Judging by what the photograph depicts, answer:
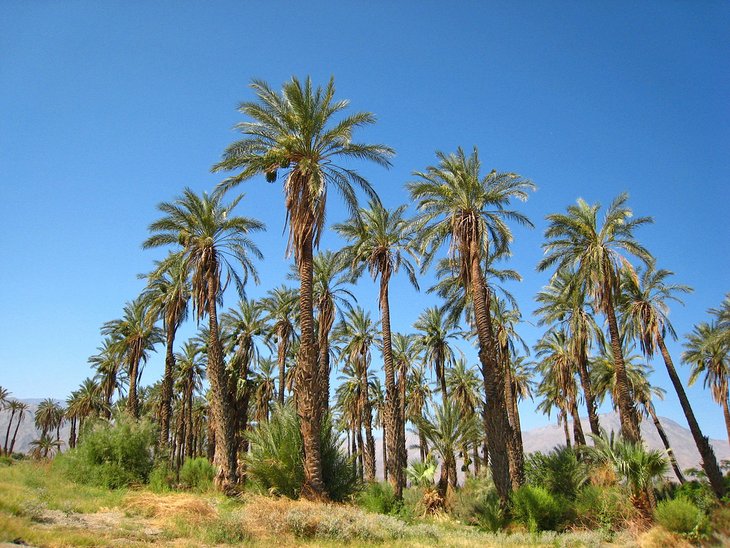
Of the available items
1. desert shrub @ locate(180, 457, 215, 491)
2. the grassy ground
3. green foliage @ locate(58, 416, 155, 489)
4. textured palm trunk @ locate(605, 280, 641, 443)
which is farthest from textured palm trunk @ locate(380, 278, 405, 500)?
green foliage @ locate(58, 416, 155, 489)

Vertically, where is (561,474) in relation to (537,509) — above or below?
above

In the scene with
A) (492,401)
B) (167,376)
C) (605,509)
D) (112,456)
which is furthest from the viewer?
(167,376)

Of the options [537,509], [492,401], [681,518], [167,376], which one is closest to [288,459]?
[492,401]

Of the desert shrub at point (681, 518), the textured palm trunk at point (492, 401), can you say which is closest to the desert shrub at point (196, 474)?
the textured palm trunk at point (492, 401)

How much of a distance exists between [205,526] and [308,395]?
20.8 feet

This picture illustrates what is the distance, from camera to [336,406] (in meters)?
50.9

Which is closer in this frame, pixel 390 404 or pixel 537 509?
pixel 537 509

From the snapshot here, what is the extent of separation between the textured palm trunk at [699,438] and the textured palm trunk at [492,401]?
14.3m

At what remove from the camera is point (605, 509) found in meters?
19.0

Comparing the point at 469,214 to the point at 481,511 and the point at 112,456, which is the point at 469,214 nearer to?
the point at 481,511

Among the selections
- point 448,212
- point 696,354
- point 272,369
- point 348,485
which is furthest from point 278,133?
point 696,354

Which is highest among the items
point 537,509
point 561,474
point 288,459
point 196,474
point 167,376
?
point 167,376

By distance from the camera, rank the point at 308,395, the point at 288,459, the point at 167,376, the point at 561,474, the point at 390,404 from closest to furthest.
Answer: the point at 308,395, the point at 288,459, the point at 561,474, the point at 390,404, the point at 167,376

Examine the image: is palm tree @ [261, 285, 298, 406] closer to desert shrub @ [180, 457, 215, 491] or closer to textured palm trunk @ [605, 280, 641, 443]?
desert shrub @ [180, 457, 215, 491]
